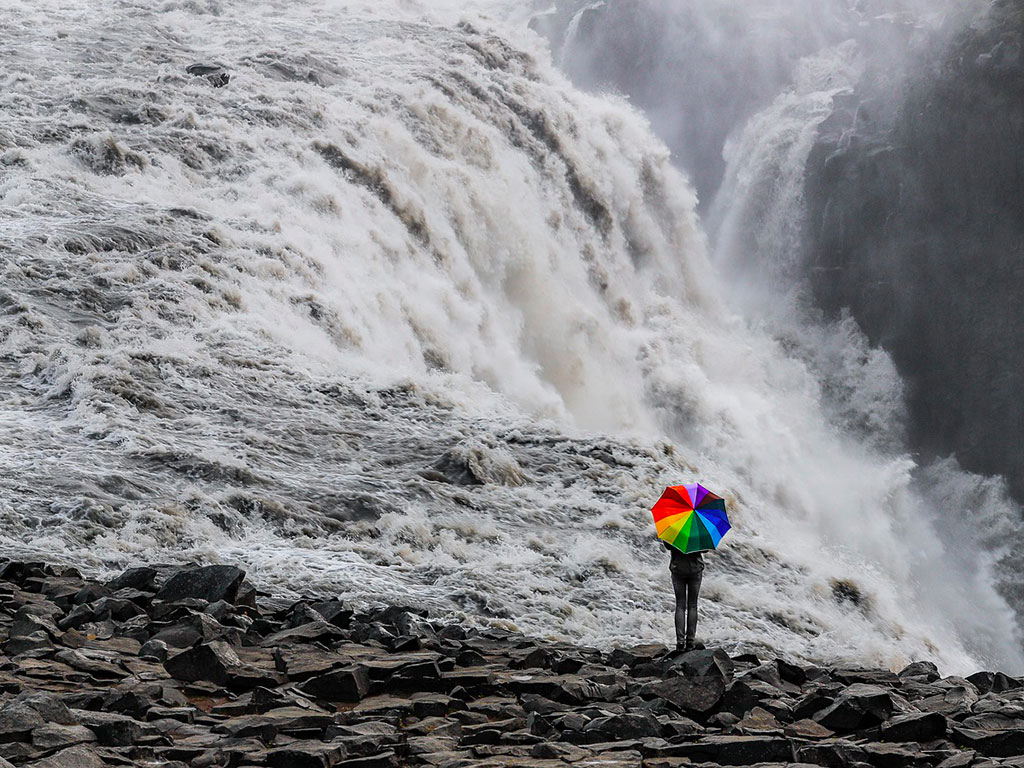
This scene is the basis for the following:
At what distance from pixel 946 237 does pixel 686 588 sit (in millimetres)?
30263

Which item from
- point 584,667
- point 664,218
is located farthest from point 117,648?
point 664,218

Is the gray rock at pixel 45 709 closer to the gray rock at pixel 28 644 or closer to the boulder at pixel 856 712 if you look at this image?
the gray rock at pixel 28 644

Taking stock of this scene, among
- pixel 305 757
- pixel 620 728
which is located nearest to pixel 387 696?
pixel 620 728

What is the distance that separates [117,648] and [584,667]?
3358 mm

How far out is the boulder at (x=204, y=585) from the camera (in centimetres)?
1036

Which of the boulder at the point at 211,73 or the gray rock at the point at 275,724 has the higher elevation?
the boulder at the point at 211,73

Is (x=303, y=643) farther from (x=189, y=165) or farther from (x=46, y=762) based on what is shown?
(x=189, y=165)

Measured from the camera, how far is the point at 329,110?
2784 centimetres

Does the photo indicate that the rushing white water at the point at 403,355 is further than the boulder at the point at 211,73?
No

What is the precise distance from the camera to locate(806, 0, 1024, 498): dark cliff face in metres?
35.1

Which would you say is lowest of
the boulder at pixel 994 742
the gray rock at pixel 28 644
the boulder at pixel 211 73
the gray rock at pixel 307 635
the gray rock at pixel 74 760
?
the gray rock at pixel 74 760

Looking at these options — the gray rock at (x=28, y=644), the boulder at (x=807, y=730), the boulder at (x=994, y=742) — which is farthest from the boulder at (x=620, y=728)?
the gray rock at (x=28, y=644)

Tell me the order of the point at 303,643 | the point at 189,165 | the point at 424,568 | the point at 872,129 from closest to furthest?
the point at 303,643, the point at 424,568, the point at 189,165, the point at 872,129

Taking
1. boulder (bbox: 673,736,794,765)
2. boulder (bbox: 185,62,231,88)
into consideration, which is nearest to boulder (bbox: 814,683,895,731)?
boulder (bbox: 673,736,794,765)
